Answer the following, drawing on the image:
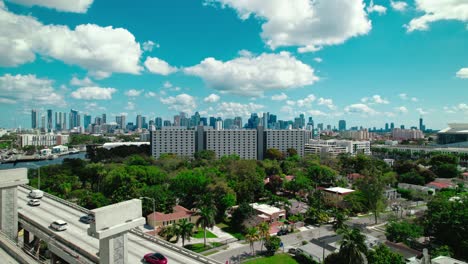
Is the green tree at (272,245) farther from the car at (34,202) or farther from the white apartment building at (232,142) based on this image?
the white apartment building at (232,142)

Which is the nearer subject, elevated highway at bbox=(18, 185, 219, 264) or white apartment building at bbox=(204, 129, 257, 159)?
elevated highway at bbox=(18, 185, 219, 264)

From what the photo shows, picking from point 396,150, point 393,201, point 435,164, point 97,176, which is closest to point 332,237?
point 393,201

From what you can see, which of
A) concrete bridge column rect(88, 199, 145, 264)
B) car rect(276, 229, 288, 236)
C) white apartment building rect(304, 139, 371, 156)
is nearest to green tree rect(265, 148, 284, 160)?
white apartment building rect(304, 139, 371, 156)

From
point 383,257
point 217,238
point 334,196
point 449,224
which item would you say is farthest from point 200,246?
point 449,224

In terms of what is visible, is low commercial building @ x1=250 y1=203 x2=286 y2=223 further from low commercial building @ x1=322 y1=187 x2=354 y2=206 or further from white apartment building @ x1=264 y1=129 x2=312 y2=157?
white apartment building @ x1=264 y1=129 x2=312 y2=157

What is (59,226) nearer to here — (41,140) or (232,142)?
(232,142)
